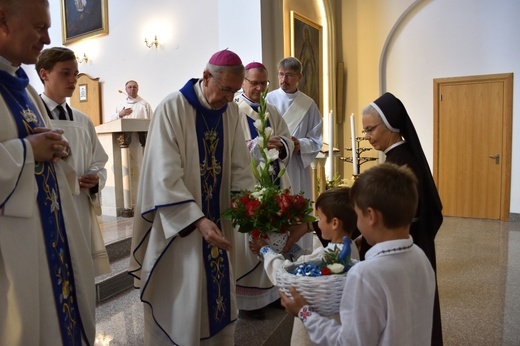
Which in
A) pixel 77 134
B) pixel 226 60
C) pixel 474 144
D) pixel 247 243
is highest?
pixel 226 60

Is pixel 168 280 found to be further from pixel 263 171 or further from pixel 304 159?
pixel 304 159

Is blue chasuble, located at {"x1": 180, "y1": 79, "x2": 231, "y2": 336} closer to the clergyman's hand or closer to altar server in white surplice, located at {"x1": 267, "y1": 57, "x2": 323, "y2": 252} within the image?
the clergyman's hand

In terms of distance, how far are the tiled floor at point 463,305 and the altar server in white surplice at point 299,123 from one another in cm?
117

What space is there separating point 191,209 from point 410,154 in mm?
1081

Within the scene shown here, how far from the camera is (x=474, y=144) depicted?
7766 millimetres

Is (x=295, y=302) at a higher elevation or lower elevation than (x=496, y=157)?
lower

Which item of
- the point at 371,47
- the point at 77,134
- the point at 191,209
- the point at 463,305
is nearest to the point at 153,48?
the point at 371,47

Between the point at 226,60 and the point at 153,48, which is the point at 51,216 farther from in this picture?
the point at 153,48

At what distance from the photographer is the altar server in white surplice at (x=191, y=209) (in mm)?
2104

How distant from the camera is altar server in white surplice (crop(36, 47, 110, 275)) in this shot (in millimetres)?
2535

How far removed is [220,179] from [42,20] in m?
1.21

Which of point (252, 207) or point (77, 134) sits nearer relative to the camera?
point (252, 207)

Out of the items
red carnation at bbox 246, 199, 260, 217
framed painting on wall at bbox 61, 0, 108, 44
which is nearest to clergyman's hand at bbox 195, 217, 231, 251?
red carnation at bbox 246, 199, 260, 217

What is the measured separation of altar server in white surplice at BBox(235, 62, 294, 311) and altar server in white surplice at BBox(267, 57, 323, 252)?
21.1 inches
